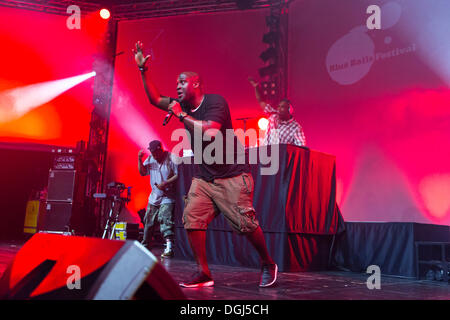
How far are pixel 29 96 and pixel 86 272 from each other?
9.82 m

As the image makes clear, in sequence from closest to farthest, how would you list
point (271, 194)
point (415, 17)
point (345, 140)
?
1. point (271, 194)
2. point (415, 17)
3. point (345, 140)

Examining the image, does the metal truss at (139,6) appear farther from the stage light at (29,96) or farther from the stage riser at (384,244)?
the stage riser at (384,244)

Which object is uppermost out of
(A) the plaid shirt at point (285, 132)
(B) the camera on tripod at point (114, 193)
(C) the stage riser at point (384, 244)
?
(A) the plaid shirt at point (285, 132)

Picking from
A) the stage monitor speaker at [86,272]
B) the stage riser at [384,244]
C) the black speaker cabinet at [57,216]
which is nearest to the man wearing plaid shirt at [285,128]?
the stage riser at [384,244]

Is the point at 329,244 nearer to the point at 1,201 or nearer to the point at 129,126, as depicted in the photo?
the point at 129,126

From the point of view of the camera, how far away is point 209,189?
3480 millimetres

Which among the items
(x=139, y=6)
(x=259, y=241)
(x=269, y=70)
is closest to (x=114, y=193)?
(x=269, y=70)

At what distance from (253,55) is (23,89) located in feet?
19.6

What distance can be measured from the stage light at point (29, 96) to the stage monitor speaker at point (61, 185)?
6.58 ft

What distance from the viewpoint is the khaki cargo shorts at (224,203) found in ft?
11.1

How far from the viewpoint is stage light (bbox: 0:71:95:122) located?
10.1m

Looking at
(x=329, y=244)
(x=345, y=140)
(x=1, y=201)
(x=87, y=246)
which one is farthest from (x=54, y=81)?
(x=87, y=246)

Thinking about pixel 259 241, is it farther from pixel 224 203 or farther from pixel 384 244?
pixel 384 244
